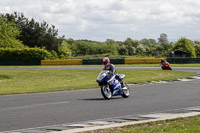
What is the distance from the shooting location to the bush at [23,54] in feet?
215

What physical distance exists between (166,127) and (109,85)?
7081 millimetres

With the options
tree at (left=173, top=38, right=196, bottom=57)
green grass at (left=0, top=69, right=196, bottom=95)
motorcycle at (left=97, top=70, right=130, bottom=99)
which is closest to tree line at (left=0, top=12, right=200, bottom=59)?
tree at (left=173, top=38, right=196, bottom=57)

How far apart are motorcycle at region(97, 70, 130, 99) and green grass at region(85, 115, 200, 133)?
5.86m

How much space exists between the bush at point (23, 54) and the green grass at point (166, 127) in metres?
56.9

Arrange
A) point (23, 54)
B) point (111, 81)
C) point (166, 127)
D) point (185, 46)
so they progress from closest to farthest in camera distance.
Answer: point (166, 127), point (111, 81), point (23, 54), point (185, 46)

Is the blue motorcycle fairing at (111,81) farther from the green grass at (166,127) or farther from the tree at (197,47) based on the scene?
the tree at (197,47)

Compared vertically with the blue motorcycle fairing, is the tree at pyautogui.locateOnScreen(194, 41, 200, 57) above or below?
above

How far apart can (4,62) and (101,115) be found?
57.0 metres

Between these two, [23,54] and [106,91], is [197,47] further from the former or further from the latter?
[106,91]

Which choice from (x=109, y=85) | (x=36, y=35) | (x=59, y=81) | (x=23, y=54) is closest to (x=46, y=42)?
(x=36, y=35)

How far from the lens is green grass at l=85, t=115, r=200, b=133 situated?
810 centimetres

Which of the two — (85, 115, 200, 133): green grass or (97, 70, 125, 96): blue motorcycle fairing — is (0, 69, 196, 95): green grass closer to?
(97, 70, 125, 96): blue motorcycle fairing

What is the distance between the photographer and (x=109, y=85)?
15.5 meters

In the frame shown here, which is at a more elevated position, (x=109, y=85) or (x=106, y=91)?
(x=109, y=85)
